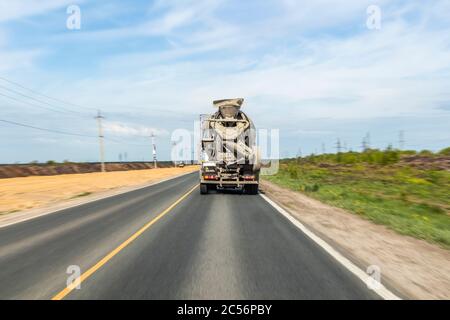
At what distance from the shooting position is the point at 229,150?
61.7ft

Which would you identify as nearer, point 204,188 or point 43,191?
point 204,188

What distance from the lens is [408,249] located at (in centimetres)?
766

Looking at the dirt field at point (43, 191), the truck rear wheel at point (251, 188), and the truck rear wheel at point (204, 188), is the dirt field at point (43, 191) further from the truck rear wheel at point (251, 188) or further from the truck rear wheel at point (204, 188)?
the truck rear wheel at point (251, 188)

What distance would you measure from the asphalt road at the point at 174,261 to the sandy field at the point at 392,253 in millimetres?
549

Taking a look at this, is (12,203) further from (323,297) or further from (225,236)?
(323,297)

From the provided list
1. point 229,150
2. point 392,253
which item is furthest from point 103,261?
point 229,150

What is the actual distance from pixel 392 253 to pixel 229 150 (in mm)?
Result: 12065

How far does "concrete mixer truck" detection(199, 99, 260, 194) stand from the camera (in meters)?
18.5

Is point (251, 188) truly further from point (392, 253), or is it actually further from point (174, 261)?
point (174, 261)

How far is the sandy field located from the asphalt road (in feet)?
1.80

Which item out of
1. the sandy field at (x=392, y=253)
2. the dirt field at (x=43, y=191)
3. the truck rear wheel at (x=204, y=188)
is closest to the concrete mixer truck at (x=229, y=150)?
the truck rear wheel at (x=204, y=188)
